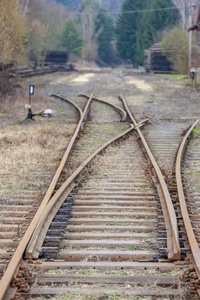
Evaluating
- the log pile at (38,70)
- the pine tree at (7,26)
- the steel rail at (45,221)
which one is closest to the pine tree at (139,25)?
the log pile at (38,70)

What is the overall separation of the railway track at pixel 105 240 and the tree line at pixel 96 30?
16278mm

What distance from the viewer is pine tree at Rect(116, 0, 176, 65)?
59781 millimetres

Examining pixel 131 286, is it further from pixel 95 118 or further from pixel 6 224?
pixel 95 118

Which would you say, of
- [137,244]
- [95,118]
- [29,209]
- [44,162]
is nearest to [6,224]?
[29,209]

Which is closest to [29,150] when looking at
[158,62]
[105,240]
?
[105,240]

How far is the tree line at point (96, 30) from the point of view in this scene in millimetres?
43438

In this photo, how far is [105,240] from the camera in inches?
198

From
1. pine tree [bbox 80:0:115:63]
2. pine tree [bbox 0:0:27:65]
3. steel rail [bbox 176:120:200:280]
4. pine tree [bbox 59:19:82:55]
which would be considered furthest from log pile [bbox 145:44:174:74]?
steel rail [bbox 176:120:200:280]

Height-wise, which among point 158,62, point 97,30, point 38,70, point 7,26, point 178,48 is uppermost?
point 97,30

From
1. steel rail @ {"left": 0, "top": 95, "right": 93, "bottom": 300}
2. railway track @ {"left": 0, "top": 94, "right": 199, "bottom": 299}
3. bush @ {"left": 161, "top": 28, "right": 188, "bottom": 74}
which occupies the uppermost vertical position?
bush @ {"left": 161, "top": 28, "right": 188, "bottom": 74}

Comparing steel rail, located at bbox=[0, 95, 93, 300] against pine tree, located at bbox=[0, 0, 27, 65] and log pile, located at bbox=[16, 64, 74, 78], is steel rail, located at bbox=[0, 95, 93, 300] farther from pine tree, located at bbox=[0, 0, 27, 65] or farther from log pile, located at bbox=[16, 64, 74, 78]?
log pile, located at bbox=[16, 64, 74, 78]

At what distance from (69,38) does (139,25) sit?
1283cm

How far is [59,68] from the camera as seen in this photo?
51.6m

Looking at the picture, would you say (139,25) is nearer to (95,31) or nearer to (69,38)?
(69,38)
